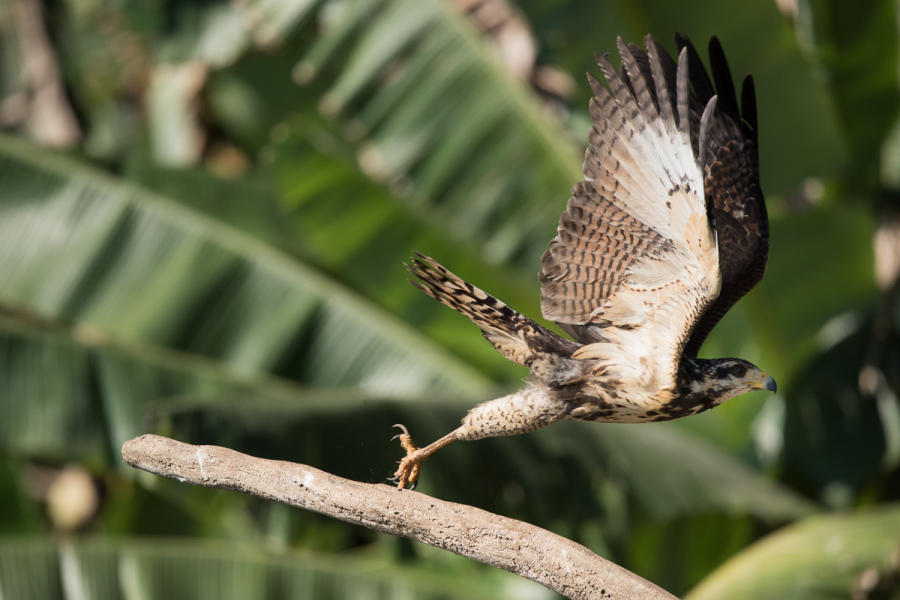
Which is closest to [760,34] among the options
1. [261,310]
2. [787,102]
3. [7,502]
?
[787,102]

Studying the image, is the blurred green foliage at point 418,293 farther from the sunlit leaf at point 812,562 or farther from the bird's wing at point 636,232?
the bird's wing at point 636,232

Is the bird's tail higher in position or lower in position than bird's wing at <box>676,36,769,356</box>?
lower

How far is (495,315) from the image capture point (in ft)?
6.38

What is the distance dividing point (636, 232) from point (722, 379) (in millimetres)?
345

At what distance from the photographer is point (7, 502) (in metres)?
5.64

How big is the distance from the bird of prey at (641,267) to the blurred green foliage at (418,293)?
1.71 meters

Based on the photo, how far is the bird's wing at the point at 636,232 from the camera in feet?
6.08

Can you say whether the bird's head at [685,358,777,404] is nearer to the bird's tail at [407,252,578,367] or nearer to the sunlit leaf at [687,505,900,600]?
the bird's tail at [407,252,578,367]

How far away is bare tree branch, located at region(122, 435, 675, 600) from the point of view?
197 cm

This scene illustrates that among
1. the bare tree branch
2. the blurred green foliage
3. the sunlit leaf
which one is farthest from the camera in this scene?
the blurred green foliage

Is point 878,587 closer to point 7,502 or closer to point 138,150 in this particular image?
point 138,150

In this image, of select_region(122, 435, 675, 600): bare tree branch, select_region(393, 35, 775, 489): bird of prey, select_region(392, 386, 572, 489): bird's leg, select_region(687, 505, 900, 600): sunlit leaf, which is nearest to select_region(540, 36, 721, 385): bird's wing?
select_region(393, 35, 775, 489): bird of prey

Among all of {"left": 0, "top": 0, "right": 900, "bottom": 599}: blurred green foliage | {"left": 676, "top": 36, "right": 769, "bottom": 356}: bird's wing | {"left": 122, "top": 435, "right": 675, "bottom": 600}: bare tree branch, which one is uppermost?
{"left": 0, "top": 0, "right": 900, "bottom": 599}: blurred green foliage

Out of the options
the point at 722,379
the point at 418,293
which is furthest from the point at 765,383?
the point at 418,293
